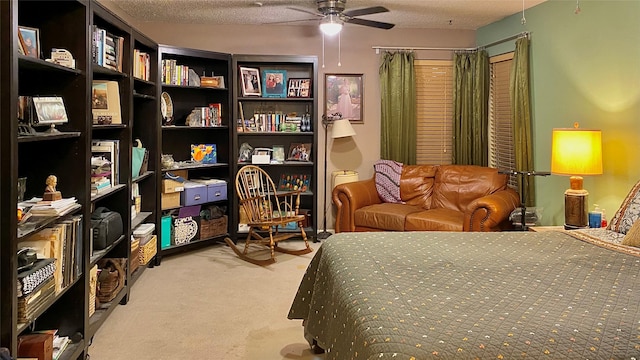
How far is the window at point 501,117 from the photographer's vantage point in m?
5.55

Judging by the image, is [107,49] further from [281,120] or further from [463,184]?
[463,184]

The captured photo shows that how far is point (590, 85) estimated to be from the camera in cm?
418

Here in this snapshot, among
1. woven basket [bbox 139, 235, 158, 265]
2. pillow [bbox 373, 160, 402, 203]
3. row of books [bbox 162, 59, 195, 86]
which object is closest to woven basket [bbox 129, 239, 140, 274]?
woven basket [bbox 139, 235, 158, 265]

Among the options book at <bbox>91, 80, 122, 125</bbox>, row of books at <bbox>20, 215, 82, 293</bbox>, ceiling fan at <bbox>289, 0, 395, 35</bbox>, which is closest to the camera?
row of books at <bbox>20, 215, 82, 293</bbox>

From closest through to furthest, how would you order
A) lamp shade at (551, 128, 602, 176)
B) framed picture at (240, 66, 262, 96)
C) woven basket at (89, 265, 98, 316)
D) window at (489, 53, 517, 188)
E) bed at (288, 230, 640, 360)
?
bed at (288, 230, 640, 360) < woven basket at (89, 265, 98, 316) < lamp shade at (551, 128, 602, 176) < window at (489, 53, 517, 188) < framed picture at (240, 66, 262, 96)

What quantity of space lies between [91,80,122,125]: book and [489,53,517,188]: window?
3755 millimetres

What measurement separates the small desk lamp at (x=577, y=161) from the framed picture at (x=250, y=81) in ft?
10.2

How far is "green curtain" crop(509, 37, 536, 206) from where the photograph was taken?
4.92 metres

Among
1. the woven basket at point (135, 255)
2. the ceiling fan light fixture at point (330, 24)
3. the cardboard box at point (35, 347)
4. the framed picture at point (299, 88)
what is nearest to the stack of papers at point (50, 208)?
the cardboard box at point (35, 347)

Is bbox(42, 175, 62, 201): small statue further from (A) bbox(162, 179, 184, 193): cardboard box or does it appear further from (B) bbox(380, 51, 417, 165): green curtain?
(B) bbox(380, 51, 417, 165): green curtain

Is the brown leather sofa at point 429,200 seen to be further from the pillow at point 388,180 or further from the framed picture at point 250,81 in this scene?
the framed picture at point 250,81

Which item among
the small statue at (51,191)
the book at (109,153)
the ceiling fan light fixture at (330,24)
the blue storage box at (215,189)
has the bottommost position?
the blue storage box at (215,189)

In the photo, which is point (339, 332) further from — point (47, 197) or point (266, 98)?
point (266, 98)

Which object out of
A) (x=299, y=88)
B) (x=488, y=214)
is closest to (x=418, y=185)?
(x=488, y=214)
